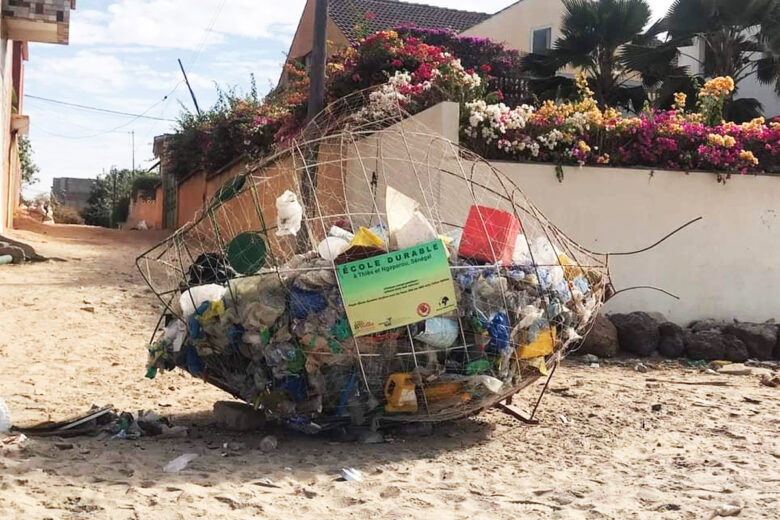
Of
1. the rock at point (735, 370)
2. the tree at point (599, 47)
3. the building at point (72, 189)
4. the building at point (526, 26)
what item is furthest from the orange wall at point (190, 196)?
the building at point (72, 189)

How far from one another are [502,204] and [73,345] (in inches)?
166

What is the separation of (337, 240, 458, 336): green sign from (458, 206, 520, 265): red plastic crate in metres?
0.38

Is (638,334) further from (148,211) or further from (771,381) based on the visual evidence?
(148,211)

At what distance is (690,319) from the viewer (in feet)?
32.4

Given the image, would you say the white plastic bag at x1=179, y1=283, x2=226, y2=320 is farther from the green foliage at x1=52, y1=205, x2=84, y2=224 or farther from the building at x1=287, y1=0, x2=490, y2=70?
the green foliage at x1=52, y1=205, x2=84, y2=224

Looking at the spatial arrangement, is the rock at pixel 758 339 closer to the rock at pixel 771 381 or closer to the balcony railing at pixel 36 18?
the rock at pixel 771 381

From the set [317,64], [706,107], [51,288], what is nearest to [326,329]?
[317,64]

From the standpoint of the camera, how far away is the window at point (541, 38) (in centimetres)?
2230

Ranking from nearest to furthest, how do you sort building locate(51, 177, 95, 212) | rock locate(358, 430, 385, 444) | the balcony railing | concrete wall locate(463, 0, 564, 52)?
rock locate(358, 430, 385, 444)
the balcony railing
concrete wall locate(463, 0, 564, 52)
building locate(51, 177, 95, 212)

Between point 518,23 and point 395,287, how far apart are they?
1955 cm

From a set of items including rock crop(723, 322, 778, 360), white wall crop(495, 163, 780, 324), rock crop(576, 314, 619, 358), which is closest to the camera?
A: rock crop(576, 314, 619, 358)

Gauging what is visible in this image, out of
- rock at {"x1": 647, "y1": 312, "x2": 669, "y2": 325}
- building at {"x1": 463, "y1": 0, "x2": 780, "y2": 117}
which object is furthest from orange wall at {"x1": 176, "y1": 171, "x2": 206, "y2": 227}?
rock at {"x1": 647, "y1": 312, "x2": 669, "y2": 325}

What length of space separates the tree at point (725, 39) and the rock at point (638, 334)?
7.82m

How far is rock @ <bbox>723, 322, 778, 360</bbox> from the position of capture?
918cm
